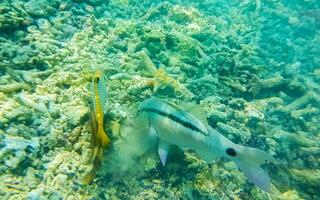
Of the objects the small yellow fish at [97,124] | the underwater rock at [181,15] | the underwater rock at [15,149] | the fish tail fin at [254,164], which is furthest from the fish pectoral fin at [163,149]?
the underwater rock at [181,15]

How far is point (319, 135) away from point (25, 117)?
451 cm

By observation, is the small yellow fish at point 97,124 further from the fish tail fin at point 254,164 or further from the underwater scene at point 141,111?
the fish tail fin at point 254,164

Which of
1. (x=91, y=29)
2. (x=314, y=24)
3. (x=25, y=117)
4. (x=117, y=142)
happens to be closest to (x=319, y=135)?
(x=117, y=142)

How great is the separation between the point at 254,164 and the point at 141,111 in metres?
1.13

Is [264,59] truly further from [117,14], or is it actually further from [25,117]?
[25,117]

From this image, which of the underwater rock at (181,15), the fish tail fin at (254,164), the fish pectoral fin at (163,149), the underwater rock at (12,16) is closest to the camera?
the fish tail fin at (254,164)

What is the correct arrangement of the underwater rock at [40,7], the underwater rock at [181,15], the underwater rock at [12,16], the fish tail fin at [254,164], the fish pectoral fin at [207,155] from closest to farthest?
the fish tail fin at [254,164], the fish pectoral fin at [207,155], the underwater rock at [12,16], the underwater rock at [40,7], the underwater rock at [181,15]

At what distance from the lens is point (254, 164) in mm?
2549

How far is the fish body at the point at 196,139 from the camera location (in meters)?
2.53

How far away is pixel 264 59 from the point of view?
7047 millimetres

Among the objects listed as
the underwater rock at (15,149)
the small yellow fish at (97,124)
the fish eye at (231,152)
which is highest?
the fish eye at (231,152)

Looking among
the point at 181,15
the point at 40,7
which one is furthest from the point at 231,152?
the point at 181,15

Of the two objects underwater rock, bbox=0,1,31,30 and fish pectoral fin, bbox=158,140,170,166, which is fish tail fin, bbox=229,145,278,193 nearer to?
fish pectoral fin, bbox=158,140,170,166

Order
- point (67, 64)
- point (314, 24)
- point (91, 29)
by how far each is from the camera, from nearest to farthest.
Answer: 1. point (67, 64)
2. point (91, 29)
3. point (314, 24)
